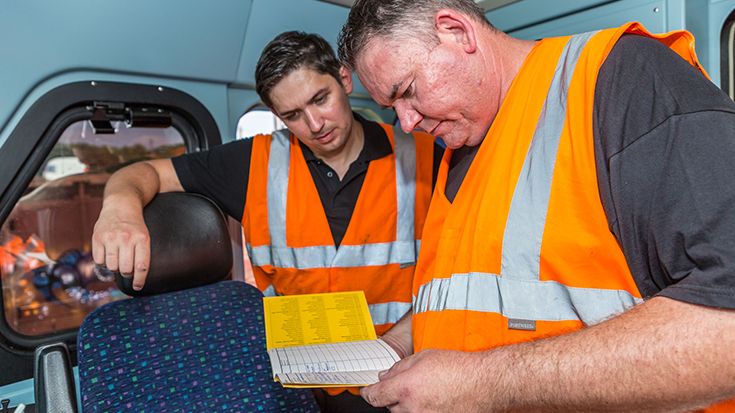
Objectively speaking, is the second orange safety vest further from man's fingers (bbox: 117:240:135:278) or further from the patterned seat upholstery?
man's fingers (bbox: 117:240:135:278)

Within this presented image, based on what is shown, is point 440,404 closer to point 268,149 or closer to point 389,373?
point 389,373

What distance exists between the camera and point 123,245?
1458 millimetres

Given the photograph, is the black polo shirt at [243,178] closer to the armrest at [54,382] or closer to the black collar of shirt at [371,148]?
the black collar of shirt at [371,148]

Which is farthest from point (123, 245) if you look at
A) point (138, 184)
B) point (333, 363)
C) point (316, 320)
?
point (333, 363)

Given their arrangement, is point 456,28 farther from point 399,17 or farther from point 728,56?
point 728,56

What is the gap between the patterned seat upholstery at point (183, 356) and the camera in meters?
1.50

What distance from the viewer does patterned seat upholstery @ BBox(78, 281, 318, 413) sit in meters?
1.50

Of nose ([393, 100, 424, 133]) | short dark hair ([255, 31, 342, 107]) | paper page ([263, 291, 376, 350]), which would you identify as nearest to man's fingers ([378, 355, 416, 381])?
paper page ([263, 291, 376, 350])

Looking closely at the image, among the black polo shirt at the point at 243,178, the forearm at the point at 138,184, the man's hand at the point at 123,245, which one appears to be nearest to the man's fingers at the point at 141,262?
the man's hand at the point at 123,245

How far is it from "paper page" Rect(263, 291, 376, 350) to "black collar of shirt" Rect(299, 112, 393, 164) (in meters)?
0.67

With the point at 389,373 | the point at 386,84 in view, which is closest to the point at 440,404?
the point at 389,373

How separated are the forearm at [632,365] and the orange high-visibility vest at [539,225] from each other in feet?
0.41

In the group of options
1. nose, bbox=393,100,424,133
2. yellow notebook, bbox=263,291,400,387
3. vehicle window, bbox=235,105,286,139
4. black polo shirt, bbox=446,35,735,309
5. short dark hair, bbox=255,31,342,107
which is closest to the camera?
black polo shirt, bbox=446,35,735,309

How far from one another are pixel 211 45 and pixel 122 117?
50 centimetres
